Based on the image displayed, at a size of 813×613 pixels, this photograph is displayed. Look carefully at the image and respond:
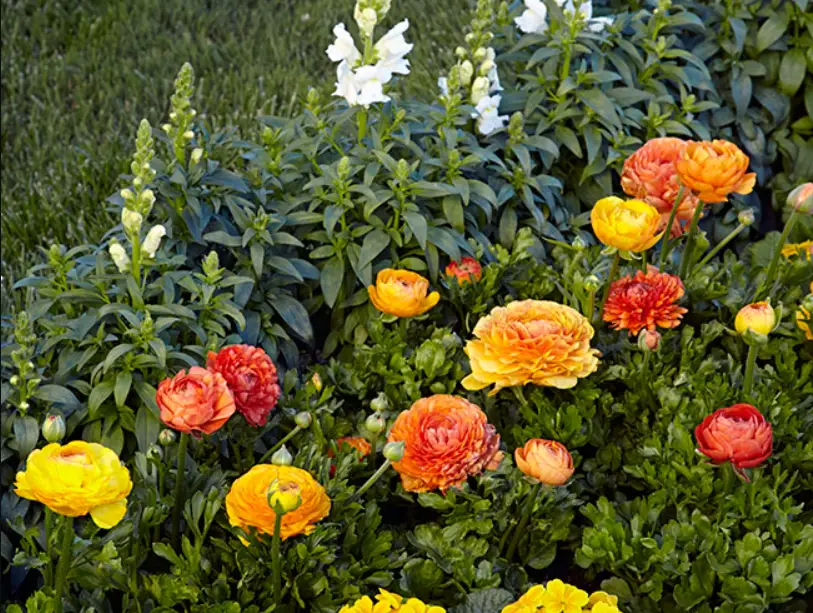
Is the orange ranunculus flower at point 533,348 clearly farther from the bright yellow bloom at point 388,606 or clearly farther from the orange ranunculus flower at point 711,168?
the bright yellow bloom at point 388,606

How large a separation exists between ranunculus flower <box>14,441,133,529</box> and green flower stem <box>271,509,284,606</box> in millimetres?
210

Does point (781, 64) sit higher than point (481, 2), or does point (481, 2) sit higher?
point (481, 2)

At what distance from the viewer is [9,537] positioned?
6.64 ft

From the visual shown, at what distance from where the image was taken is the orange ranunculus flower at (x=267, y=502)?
141 centimetres

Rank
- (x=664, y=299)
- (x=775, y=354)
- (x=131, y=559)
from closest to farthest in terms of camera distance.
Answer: (x=131, y=559), (x=664, y=299), (x=775, y=354)

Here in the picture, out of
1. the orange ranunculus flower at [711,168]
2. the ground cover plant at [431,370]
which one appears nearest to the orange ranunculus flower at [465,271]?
the ground cover plant at [431,370]

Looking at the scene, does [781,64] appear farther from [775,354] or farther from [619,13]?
[775,354]

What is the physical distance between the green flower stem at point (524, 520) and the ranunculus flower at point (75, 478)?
0.61m

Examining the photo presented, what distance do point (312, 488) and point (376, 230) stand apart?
3.12 feet

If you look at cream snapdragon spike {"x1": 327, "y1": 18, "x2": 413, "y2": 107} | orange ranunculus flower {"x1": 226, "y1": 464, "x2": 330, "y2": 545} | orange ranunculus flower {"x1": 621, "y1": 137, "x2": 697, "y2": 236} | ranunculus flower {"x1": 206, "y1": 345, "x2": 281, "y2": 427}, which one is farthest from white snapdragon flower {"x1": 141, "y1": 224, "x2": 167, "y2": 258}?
orange ranunculus flower {"x1": 621, "y1": 137, "x2": 697, "y2": 236}

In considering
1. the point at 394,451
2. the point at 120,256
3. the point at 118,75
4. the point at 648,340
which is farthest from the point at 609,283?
the point at 118,75

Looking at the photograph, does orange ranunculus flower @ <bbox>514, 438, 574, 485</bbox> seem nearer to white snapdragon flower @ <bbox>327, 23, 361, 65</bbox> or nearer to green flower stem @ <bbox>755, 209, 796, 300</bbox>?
green flower stem @ <bbox>755, 209, 796, 300</bbox>

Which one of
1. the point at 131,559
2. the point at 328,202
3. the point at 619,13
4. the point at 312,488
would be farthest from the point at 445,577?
the point at 619,13

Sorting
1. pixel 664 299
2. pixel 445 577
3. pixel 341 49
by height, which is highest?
pixel 341 49
